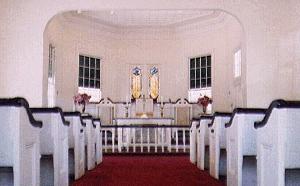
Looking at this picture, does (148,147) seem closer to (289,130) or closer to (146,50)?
(146,50)

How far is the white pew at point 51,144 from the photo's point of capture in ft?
14.8

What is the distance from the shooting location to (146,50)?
46.2 ft

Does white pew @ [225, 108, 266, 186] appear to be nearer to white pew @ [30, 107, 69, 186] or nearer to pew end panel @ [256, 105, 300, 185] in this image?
pew end panel @ [256, 105, 300, 185]

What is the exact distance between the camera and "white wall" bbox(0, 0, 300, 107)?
8406mm

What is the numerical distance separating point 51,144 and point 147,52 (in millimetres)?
9733

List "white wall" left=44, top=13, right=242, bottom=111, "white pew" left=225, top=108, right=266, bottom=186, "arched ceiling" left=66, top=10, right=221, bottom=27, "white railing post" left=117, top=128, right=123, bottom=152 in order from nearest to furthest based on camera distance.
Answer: "white pew" left=225, top=108, right=266, bottom=186 < "white railing post" left=117, top=128, right=123, bottom=152 < "white wall" left=44, top=13, right=242, bottom=111 < "arched ceiling" left=66, top=10, right=221, bottom=27

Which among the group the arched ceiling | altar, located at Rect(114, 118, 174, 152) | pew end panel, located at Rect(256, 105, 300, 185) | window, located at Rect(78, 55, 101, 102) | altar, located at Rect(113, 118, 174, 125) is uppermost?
the arched ceiling

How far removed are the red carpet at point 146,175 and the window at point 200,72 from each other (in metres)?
5.51

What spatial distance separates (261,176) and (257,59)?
515 centimetres

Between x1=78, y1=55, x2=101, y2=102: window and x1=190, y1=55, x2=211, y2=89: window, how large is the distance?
2.99m

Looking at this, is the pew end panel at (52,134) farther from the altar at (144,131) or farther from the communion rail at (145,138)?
the altar at (144,131)

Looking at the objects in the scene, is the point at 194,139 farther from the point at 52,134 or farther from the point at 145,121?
the point at 52,134

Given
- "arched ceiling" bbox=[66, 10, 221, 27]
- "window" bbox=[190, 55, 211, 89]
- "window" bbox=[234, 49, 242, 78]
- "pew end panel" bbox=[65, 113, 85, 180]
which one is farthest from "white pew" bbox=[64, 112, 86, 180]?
"window" bbox=[190, 55, 211, 89]

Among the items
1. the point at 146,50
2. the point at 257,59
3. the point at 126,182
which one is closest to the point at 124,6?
the point at 257,59
